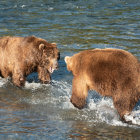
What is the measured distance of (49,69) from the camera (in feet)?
29.8

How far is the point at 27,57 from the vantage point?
29.3 ft

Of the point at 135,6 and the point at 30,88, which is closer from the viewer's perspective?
the point at 30,88

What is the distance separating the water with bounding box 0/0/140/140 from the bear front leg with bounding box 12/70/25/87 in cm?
18

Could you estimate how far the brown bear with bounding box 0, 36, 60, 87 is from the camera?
8.87 m

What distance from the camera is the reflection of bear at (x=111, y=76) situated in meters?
6.43

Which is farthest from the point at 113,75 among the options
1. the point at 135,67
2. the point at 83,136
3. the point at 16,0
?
the point at 16,0

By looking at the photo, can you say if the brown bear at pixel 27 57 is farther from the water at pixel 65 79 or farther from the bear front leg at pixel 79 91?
Answer: the bear front leg at pixel 79 91

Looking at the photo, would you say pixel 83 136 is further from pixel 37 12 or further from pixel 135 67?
pixel 37 12

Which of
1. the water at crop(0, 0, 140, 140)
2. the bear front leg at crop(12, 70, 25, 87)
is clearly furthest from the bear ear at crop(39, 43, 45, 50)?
the water at crop(0, 0, 140, 140)

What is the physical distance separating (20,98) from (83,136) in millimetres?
2514

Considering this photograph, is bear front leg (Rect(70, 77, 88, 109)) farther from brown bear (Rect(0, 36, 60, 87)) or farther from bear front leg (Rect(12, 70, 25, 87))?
bear front leg (Rect(12, 70, 25, 87))

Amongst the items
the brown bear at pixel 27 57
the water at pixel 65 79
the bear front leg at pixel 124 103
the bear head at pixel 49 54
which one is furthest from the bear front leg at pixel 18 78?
the bear front leg at pixel 124 103

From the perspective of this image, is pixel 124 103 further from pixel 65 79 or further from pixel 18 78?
pixel 65 79

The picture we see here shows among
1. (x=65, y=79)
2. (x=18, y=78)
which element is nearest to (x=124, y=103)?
(x=18, y=78)
